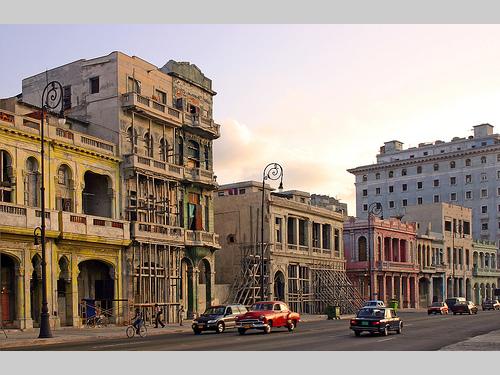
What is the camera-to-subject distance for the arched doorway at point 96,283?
1987 inches

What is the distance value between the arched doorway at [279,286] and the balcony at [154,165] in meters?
16.9

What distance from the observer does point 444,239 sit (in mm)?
111000

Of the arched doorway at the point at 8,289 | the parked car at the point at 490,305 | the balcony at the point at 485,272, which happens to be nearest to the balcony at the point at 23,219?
the arched doorway at the point at 8,289

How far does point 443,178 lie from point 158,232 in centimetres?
9686

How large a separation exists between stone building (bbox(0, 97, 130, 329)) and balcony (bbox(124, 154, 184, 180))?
93 cm

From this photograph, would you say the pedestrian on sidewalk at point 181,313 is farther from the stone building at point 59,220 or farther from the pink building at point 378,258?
A: the pink building at point 378,258

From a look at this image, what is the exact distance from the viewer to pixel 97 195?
175 ft

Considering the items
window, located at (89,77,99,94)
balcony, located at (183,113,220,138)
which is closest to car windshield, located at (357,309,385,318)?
window, located at (89,77,99,94)

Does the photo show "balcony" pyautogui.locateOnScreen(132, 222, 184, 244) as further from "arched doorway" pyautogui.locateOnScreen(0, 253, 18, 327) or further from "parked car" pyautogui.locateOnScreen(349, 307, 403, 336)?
"parked car" pyautogui.locateOnScreen(349, 307, 403, 336)

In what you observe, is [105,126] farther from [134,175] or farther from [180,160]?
[180,160]

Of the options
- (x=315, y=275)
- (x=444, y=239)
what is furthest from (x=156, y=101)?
(x=444, y=239)

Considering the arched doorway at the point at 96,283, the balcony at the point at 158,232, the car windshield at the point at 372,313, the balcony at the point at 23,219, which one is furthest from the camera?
the balcony at the point at 158,232

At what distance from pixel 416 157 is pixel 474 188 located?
40.4 feet

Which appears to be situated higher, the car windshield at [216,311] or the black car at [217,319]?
the car windshield at [216,311]
